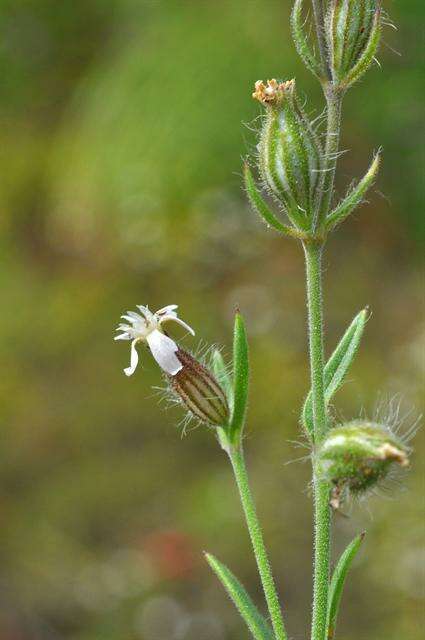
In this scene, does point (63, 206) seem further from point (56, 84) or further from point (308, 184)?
point (308, 184)

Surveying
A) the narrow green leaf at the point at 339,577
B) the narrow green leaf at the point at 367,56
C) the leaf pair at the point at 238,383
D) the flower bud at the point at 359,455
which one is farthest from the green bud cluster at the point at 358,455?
the narrow green leaf at the point at 367,56

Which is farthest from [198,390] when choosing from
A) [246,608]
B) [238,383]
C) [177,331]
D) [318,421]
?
[177,331]

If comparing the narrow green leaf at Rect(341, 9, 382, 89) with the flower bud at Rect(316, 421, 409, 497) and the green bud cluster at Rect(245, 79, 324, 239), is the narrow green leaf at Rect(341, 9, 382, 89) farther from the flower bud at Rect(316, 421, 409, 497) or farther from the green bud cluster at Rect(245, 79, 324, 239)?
the flower bud at Rect(316, 421, 409, 497)

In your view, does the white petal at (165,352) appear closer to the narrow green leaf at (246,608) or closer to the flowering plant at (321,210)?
the flowering plant at (321,210)

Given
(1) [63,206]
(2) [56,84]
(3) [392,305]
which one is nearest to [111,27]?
(2) [56,84]

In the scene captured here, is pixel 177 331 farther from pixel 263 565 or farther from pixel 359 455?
pixel 359 455

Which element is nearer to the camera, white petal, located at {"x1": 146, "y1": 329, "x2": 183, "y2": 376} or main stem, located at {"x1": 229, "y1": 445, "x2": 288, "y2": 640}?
main stem, located at {"x1": 229, "y1": 445, "x2": 288, "y2": 640}

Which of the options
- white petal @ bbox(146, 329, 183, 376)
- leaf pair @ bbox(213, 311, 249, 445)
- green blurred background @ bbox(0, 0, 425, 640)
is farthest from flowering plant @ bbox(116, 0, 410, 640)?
green blurred background @ bbox(0, 0, 425, 640)
